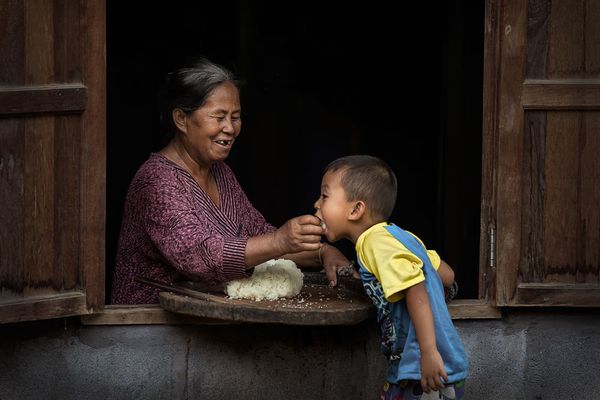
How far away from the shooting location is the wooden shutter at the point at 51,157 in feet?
13.1

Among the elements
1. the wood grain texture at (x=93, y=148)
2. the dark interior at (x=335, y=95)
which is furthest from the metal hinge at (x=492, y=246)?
the dark interior at (x=335, y=95)

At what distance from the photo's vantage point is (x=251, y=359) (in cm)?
440

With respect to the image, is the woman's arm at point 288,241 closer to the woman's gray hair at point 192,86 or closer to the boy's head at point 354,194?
the boy's head at point 354,194

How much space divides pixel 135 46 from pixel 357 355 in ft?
10.0

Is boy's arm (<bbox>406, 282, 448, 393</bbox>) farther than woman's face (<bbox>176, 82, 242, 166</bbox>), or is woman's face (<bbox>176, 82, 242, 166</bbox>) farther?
woman's face (<bbox>176, 82, 242, 166</bbox>)

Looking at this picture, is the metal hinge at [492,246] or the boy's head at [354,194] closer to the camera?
the boy's head at [354,194]

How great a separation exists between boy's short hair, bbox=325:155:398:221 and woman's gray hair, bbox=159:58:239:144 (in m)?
0.96

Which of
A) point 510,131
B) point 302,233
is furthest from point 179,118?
point 510,131

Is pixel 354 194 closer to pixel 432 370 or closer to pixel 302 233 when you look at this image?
pixel 302 233

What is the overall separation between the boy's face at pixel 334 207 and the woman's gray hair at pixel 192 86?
3.16 feet

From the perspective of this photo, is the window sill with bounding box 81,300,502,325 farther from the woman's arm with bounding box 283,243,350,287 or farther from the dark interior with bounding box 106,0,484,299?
the dark interior with bounding box 106,0,484,299

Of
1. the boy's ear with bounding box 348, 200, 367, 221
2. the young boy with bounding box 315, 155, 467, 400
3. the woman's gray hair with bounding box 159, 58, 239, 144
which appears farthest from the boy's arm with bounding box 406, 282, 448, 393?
the woman's gray hair with bounding box 159, 58, 239, 144

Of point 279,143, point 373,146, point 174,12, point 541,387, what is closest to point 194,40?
Result: point 174,12

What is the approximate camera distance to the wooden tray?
396 cm
